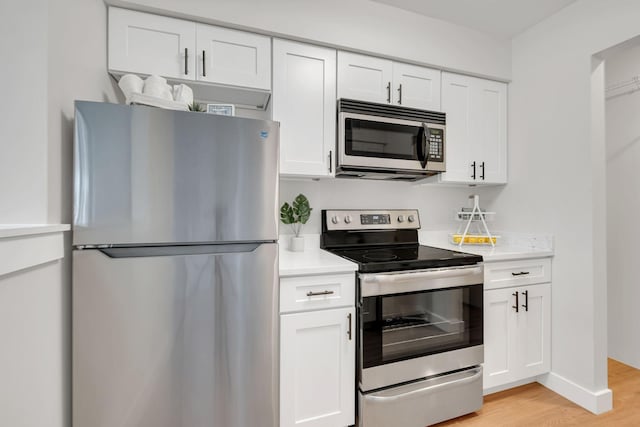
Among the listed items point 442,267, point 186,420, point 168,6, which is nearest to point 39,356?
point 186,420

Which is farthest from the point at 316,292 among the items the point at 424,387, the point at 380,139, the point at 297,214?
the point at 380,139

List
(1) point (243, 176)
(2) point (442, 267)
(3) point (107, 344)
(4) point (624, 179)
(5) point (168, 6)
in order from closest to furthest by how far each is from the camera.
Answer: (3) point (107, 344) → (1) point (243, 176) → (5) point (168, 6) → (2) point (442, 267) → (4) point (624, 179)

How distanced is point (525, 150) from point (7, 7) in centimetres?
279

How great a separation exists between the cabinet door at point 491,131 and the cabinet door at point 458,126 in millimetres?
67

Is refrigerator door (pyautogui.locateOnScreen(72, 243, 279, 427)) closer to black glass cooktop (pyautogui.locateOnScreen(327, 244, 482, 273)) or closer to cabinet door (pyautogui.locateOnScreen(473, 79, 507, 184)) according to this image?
black glass cooktop (pyautogui.locateOnScreen(327, 244, 482, 273))

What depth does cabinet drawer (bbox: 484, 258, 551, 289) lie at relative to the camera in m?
1.84

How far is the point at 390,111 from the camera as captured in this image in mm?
1902

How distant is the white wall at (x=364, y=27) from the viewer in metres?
1.56

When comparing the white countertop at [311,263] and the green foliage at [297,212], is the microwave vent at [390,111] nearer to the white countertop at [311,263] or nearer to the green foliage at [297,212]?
the green foliage at [297,212]

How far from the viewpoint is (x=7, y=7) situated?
38.6 inches

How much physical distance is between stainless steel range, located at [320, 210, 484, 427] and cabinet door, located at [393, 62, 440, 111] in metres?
0.99

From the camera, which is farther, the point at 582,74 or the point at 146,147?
the point at 582,74

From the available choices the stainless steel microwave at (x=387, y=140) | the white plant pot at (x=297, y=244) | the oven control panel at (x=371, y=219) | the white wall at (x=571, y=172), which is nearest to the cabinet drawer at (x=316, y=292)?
the white plant pot at (x=297, y=244)

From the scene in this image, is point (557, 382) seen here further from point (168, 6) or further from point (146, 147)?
point (168, 6)
